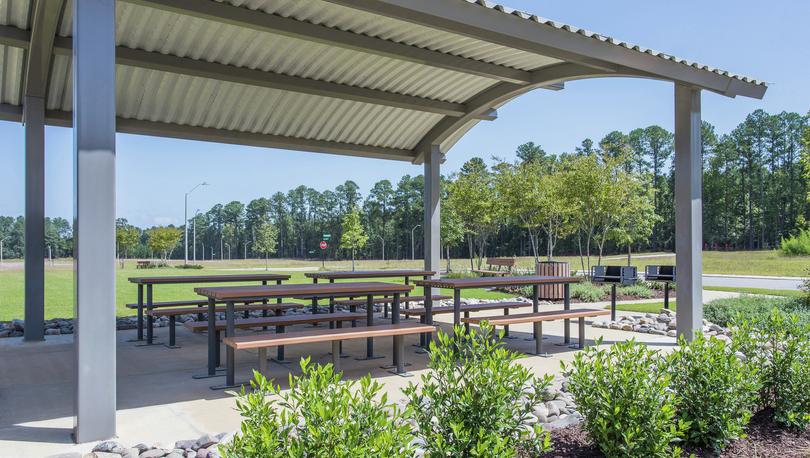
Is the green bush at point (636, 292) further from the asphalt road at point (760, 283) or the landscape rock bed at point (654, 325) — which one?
the asphalt road at point (760, 283)

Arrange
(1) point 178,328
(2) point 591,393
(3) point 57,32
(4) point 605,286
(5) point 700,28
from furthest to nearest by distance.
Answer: (5) point 700,28
(4) point 605,286
(1) point 178,328
(3) point 57,32
(2) point 591,393

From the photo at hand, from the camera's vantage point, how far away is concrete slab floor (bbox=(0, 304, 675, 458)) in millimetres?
4078

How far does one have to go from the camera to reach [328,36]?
681 centimetres

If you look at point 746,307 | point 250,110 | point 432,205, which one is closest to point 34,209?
point 250,110

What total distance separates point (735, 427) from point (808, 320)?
602cm

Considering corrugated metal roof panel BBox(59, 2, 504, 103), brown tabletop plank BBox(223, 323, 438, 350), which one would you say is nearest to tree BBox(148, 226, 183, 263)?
corrugated metal roof panel BBox(59, 2, 504, 103)

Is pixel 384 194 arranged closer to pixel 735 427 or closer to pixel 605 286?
pixel 605 286

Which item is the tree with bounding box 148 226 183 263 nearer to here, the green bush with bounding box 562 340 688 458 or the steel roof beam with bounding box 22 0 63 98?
the steel roof beam with bounding box 22 0 63 98

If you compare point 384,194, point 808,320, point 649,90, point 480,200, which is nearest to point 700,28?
point 480,200

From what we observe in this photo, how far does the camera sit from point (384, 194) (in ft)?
281

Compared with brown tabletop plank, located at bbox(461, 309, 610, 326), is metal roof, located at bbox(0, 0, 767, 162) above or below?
above

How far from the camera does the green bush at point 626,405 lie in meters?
3.14

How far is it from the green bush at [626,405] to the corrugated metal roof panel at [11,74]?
7.93 metres

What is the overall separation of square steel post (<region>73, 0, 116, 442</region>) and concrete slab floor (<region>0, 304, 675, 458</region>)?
0.33 metres
